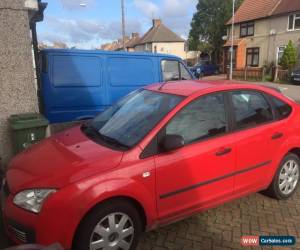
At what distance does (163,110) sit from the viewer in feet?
12.1

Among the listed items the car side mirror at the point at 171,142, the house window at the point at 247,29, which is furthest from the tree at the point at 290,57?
the car side mirror at the point at 171,142

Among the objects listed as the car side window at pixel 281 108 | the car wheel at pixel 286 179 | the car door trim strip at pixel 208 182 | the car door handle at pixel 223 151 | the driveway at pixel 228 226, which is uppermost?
the car side window at pixel 281 108

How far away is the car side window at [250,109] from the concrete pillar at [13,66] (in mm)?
3910

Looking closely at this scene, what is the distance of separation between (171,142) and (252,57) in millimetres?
33797

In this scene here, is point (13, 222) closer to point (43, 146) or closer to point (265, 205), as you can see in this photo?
point (43, 146)

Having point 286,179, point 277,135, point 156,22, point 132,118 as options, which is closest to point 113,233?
point 132,118

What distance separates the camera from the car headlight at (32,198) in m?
2.91

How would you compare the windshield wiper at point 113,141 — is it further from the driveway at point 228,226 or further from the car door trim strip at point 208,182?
the driveway at point 228,226

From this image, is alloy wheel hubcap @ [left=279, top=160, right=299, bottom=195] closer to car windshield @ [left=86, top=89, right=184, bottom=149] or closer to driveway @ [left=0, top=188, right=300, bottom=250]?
driveway @ [left=0, top=188, right=300, bottom=250]

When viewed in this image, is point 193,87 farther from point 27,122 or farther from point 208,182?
point 27,122

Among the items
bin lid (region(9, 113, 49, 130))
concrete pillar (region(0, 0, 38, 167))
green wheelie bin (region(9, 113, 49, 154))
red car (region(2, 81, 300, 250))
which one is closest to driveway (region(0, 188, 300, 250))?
red car (region(2, 81, 300, 250))

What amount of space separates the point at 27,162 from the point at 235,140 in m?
2.32

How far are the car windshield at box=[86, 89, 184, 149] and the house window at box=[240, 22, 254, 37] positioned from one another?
33.5m

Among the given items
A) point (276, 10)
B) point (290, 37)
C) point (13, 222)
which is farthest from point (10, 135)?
point (276, 10)
